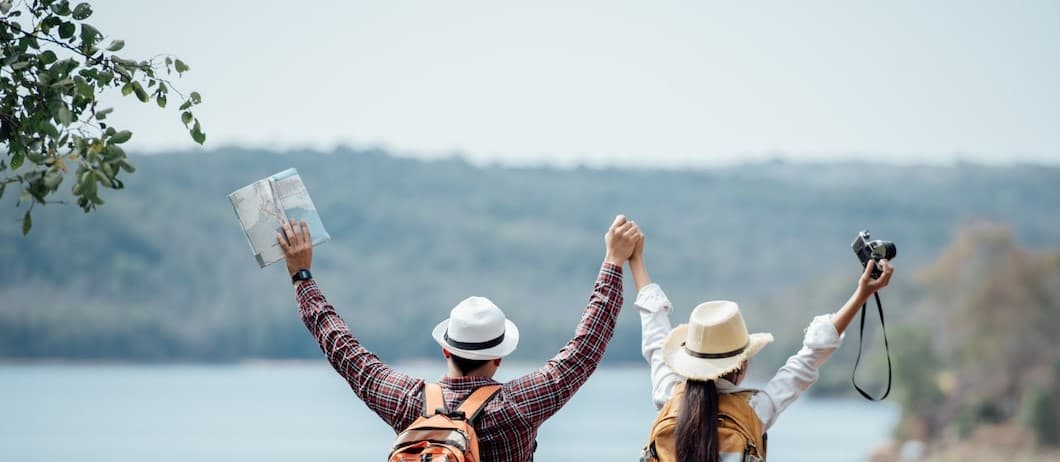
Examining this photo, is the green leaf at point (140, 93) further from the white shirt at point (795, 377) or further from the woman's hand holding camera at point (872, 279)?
the woman's hand holding camera at point (872, 279)

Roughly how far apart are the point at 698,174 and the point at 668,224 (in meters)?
10.4

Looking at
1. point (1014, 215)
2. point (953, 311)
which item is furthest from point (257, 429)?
point (1014, 215)

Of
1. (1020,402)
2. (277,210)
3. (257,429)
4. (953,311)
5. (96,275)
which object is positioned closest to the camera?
(277,210)

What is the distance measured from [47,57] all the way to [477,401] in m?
1.48

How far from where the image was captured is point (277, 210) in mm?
3693

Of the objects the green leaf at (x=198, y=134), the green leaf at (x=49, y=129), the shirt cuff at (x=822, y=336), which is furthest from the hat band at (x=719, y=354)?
the green leaf at (x=49, y=129)

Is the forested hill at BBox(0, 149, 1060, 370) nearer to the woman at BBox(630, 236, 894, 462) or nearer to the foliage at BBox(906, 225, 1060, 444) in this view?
the foliage at BBox(906, 225, 1060, 444)

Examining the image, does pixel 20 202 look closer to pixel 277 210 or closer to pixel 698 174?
pixel 277 210


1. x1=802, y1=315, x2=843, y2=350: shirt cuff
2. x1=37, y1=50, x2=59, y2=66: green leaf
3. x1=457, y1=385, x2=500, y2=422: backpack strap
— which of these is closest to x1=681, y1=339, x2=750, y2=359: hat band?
x1=802, y1=315, x2=843, y2=350: shirt cuff

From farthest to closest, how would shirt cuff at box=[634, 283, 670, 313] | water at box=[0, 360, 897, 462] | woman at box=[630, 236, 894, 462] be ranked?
water at box=[0, 360, 897, 462]
shirt cuff at box=[634, 283, 670, 313]
woman at box=[630, 236, 894, 462]

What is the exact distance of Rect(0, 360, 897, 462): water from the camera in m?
50.5

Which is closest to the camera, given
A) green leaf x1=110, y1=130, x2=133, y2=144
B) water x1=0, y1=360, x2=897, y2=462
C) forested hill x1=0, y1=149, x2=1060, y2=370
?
green leaf x1=110, y1=130, x2=133, y2=144

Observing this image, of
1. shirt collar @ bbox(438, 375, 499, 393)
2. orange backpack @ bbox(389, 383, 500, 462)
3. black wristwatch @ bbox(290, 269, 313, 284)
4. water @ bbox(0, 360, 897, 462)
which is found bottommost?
water @ bbox(0, 360, 897, 462)

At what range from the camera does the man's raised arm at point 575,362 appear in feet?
11.3
